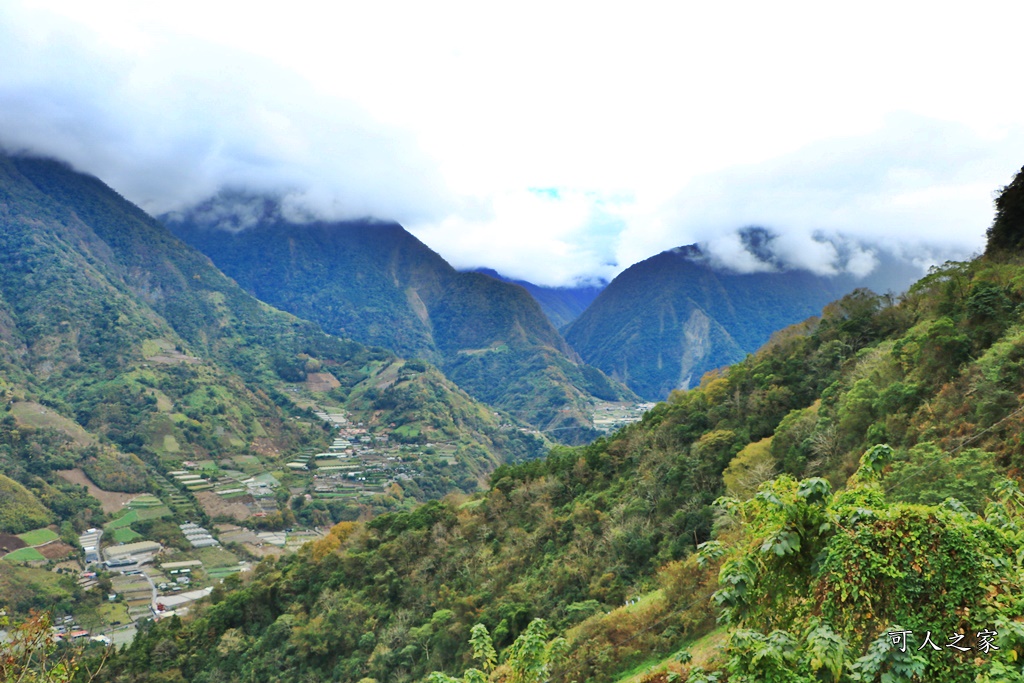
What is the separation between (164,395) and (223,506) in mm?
46318

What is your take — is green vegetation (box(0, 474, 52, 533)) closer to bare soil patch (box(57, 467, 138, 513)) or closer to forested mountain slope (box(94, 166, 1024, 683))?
bare soil patch (box(57, 467, 138, 513))

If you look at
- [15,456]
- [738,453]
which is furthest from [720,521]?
[15,456]

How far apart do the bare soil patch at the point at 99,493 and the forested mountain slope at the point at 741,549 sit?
6079 centimetres

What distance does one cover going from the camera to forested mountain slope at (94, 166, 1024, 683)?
4.79m

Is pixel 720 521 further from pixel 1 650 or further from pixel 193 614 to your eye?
pixel 193 614

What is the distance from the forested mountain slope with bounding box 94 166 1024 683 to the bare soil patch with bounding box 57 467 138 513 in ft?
199

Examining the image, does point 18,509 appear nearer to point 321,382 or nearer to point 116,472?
point 116,472

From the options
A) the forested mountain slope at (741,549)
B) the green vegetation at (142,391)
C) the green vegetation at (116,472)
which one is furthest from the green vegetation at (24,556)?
the forested mountain slope at (741,549)

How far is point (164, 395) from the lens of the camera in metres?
125

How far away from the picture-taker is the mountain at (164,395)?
94375 mm

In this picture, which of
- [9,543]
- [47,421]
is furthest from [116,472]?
[9,543]

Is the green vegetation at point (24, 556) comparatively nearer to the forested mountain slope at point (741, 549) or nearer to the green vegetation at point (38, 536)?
the green vegetation at point (38, 536)

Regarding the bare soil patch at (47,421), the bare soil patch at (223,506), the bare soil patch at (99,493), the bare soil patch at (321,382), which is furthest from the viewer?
the bare soil patch at (321,382)

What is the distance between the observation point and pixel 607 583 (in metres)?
25.3
